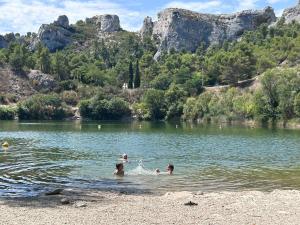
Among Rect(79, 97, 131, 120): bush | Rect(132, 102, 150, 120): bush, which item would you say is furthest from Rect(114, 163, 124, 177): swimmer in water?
Rect(79, 97, 131, 120): bush

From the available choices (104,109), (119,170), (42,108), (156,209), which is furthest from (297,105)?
(156,209)

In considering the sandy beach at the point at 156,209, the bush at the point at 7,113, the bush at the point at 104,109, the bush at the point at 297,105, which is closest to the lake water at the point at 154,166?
the sandy beach at the point at 156,209

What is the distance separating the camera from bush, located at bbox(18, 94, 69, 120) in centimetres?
18688

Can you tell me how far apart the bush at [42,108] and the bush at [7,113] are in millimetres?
2324

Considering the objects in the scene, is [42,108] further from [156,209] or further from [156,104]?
[156,209]

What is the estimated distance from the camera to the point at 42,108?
189500 mm

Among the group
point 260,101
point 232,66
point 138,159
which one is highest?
point 232,66

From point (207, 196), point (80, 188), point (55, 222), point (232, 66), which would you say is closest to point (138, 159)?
point (80, 188)

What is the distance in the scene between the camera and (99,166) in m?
47.5

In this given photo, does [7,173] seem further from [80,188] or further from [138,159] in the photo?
[138,159]

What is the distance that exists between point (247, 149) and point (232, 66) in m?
118

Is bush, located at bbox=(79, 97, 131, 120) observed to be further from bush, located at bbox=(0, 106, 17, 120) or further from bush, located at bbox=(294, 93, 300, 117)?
bush, located at bbox=(294, 93, 300, 117)

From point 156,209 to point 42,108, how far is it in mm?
170894

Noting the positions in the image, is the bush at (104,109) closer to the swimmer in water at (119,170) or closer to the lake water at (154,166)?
the lake water at (154,166)
